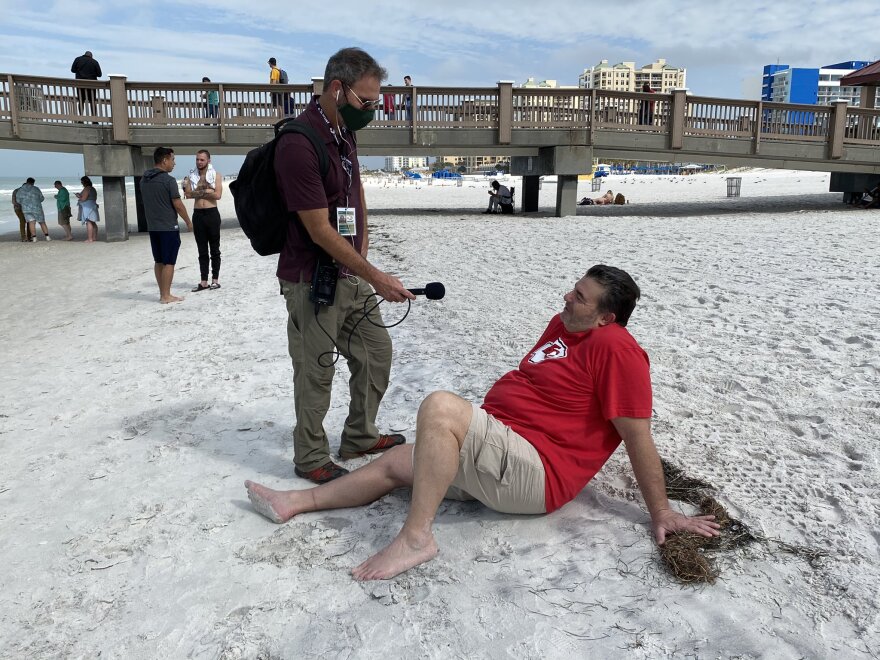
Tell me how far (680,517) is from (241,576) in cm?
175

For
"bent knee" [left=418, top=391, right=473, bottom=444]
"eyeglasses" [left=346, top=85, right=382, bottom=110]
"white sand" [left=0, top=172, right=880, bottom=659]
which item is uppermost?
"eyeglasses" [left=346, top=85, right=382, bottom=110]

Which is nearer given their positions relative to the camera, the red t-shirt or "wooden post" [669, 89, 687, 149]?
the red t-shirt

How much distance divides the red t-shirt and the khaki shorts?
0.16ft

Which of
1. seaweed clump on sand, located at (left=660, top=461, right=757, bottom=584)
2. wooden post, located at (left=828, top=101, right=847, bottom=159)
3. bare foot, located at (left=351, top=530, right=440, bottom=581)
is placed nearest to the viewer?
seaweed clump on sand, located at (left=660, top=461, right=757, bottom=584)

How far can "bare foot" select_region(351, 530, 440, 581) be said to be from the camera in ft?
8.76

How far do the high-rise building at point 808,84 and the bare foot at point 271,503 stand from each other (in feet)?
432

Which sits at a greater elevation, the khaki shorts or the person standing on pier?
the person standing on pier

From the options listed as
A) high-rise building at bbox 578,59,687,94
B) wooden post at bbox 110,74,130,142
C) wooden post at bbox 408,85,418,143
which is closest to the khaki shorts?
wooden post at bbox 408,85,418,143

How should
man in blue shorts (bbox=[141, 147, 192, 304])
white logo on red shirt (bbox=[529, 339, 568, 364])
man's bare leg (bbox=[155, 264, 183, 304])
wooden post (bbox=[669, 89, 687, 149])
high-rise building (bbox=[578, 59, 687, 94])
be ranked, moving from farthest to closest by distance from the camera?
1. high-rise building (bbox=[578, 59, 687, 94])
2. wooden post (bbox=[669, 89, 687, 149])
3. man's bare leg (bbox=[155, 264, 183, 304])
4. man in blue shorts (bbox=[141, 147, 192, 304])
5. white logo on red shirt (bbox=[529, 339, 568, 364])

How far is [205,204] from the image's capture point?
8.70 meters

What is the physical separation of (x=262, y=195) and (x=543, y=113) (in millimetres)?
13833

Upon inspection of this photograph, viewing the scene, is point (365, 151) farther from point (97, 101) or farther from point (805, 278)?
point (805, 278)

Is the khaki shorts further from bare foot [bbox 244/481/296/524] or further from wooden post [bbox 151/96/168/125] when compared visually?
wooden post [bbox 151/96/168/125]

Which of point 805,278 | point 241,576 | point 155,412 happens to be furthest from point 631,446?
point 805,278
